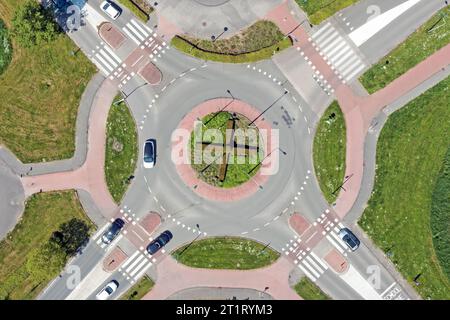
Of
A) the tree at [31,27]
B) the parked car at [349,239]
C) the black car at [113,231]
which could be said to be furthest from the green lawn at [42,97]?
the parked car at [349,239]

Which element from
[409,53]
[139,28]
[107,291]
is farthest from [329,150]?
[107,291]

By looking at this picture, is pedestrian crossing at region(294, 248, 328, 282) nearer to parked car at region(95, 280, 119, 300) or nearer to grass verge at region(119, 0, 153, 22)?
parked car at region(95, 280, 119, 300)

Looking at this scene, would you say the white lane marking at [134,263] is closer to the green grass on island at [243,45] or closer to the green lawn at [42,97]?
the green lawn at [42,97]

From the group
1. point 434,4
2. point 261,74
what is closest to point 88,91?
point 261,74

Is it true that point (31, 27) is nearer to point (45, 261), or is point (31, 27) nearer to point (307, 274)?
point (45, 261)

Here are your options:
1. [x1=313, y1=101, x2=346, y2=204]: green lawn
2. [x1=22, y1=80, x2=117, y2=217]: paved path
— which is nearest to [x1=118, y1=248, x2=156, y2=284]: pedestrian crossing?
[x1=22, y1=80, x2=117, y2=217]: paved path

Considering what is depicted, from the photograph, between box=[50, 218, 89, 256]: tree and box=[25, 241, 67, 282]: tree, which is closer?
box=[25, 241, 67, 282]: tree

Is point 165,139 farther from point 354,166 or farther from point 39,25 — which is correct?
point 354,166

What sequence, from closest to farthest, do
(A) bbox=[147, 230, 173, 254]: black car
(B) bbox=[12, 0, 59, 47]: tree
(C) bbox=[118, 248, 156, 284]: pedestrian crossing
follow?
(B) bbox=[12, 0, 59, 47]: tree → (A) bbox=[147, 230, 173, 254]: black car → (C) bbox=[118, 248, 156, 284]: pedestrian crossing
